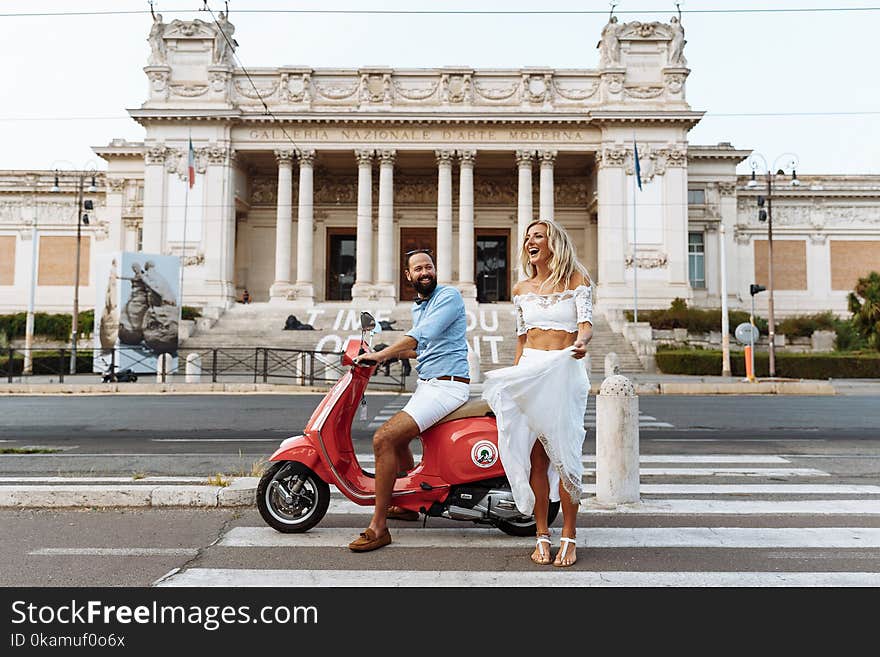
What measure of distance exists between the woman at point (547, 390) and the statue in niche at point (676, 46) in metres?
40.6

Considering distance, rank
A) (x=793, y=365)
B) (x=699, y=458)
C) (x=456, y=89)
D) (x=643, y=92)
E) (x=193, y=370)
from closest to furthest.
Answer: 1. (x=699, y=458)
2. (x=193, y=370)
3. (x=793, y=365)
4. (x=643, y=92)
5. (x=456, y=89)

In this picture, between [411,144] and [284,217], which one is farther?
[284,217]

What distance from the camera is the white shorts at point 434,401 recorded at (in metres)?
4.68

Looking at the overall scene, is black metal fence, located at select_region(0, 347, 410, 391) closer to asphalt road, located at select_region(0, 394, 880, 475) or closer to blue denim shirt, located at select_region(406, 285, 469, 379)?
asphalt road, located at select_region(0, 394, 880, 475)

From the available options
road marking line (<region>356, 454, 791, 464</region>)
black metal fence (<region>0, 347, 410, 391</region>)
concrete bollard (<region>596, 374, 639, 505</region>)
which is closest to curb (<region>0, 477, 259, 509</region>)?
road marking line (<region>356, 454, 791, 464</region>)

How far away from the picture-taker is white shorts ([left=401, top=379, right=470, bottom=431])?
4.68 m

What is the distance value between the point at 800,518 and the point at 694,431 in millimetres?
6134

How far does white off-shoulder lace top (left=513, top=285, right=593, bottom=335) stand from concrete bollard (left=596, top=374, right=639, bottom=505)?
1420 mm

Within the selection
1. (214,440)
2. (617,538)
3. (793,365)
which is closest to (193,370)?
(214,440)

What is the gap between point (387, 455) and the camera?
466 centimetres

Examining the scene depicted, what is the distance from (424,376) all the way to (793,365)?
2632cm

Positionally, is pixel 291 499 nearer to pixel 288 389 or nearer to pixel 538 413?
pixel 538 413
